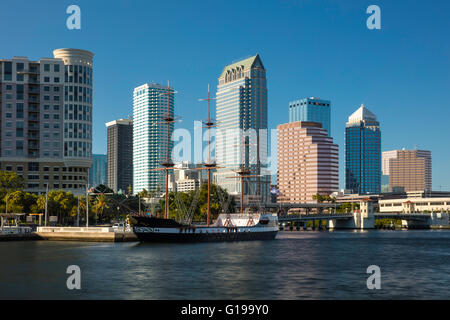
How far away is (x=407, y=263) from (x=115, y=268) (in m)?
42.5

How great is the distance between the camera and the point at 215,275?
67.2 m

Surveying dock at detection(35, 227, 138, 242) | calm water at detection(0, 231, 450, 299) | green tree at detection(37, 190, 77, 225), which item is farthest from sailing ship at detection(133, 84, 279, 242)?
green tree at detection(37, 190, 77, 225)

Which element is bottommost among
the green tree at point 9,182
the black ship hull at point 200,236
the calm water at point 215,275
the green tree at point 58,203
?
the black ship hull at point 200,236

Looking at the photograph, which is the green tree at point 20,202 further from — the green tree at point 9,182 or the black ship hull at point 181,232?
the black ship hull at point 181,232

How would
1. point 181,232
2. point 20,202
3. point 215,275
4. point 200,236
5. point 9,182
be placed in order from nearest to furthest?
1. point 215,275
2. point 181,232
3. point 200,236
4. point 20,202
5. point 9,182

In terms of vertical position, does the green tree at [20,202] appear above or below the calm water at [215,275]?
above

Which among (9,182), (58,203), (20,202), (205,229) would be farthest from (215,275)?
(9,182)

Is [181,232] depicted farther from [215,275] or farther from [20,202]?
[215,275]

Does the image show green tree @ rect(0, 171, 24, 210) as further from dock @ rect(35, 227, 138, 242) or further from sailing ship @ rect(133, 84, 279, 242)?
sailing ship @ rect(133, 84, 279, 242)

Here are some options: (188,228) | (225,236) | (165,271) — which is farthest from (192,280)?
(225,236)

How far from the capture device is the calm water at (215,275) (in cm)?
5381

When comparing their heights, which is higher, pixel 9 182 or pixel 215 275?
pixel 9 182

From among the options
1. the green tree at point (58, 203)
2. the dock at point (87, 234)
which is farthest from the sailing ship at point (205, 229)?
the green tree at point (58, 203)
